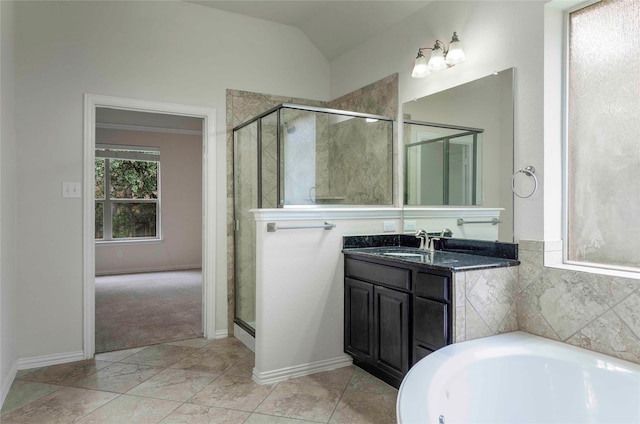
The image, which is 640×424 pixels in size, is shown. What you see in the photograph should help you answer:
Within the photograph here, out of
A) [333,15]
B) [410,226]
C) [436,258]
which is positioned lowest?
[436,258]

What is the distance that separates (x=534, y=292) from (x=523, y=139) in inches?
32.8

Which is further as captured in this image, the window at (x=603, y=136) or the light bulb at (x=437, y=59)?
the light bulb at (x=437, y=59)

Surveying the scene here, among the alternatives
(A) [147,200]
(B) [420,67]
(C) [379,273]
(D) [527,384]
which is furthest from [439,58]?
(A) [147,200]

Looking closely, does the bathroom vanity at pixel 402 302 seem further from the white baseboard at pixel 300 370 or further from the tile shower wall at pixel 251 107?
the tile shower wall at pixel 251 107

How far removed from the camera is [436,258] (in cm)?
243

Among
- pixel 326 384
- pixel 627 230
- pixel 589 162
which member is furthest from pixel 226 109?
pixel 627 230

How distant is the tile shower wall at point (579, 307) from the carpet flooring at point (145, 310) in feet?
8.81

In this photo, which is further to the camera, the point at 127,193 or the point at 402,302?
the point at 127,193

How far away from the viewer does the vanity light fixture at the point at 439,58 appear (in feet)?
8.49

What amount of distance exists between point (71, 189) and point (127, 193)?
435 cm

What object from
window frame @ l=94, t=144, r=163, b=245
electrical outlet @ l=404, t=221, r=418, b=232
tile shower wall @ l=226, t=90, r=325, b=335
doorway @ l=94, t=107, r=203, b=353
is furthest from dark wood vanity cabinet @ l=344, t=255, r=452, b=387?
window frame @ l=94, t=144, r=163, b=245

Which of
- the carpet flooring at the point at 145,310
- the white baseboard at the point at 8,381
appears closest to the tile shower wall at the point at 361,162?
the carpet flooring at the point at 145,310

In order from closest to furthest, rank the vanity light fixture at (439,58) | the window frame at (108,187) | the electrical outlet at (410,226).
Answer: the vanity light fixture at (439,58) → the electrical outlet at (410,226) → the window frame at (108,187)

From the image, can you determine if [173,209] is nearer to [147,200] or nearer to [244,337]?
[147,200]
